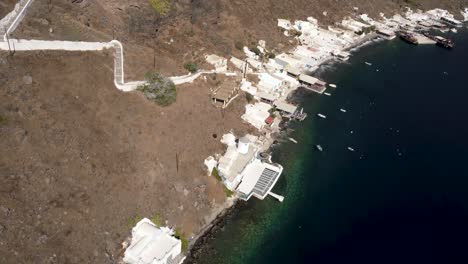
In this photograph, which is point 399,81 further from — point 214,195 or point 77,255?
point 77,255

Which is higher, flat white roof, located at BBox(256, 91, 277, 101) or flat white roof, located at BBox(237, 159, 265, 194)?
flat white roof, located at BBox(256, 91, 277, 101)

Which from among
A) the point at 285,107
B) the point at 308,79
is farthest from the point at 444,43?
the point at 285,107

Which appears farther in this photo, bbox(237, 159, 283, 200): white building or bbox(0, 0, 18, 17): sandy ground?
bbox(237, 159, 283, 200): white building

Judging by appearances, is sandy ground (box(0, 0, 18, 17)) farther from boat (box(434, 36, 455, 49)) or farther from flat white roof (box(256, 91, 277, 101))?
boat (box(434, 36, 455, 49))

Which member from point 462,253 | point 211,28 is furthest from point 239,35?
point 462,253

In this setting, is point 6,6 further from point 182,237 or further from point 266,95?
point 266,95

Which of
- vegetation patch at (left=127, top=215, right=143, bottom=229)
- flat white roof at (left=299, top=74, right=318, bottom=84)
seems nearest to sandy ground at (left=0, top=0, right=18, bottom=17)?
vegetation patch at (left=127, top=215, right=143, bottom=229)
